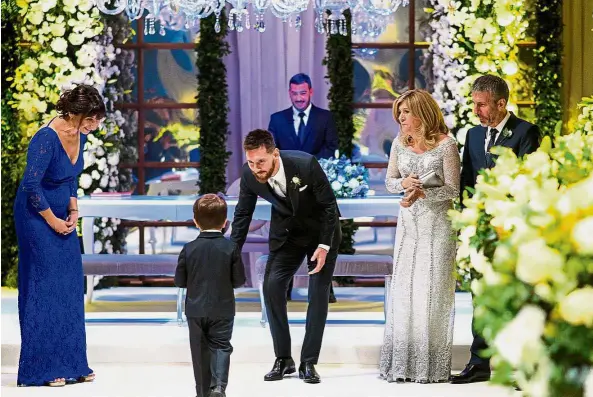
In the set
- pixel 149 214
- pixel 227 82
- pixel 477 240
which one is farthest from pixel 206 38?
pixel 477 240

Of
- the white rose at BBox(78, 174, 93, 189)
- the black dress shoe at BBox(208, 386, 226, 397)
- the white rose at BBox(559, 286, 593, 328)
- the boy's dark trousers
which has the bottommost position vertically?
the black dress shoe at BBox(208, 386, 226, 397)

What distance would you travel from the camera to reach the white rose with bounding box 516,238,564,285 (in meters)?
1.93

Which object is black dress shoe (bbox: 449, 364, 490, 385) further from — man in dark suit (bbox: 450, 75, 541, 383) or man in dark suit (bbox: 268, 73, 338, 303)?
man in dark suit (bbox: 268, 73, 338, 303)

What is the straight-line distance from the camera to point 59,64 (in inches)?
349

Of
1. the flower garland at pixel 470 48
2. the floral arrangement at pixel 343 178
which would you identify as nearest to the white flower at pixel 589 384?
the floral arrangement at pixel 343 178

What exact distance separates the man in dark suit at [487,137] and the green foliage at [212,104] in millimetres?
3854

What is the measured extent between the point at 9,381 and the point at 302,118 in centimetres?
342

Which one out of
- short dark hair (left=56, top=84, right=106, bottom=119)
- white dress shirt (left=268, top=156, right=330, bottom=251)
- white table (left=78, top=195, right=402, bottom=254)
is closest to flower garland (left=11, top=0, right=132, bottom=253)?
white table (left=78, top=195, right=402, bottom=254)

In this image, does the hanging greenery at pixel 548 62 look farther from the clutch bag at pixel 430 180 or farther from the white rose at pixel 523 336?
the white rose at pixel 523 336

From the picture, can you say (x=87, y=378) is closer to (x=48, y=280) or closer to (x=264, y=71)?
(x=48, y=280)

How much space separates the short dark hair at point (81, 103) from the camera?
18.4ft

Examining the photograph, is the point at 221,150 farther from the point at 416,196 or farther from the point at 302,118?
the point at 416,196

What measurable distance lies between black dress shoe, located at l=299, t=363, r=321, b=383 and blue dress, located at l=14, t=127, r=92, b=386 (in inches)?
49.2

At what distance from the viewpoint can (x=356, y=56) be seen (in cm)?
969
